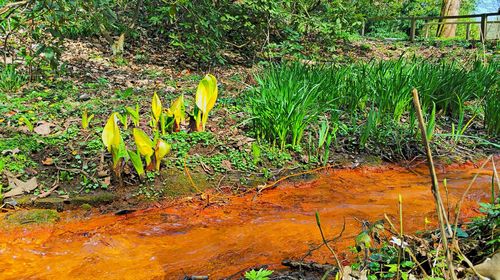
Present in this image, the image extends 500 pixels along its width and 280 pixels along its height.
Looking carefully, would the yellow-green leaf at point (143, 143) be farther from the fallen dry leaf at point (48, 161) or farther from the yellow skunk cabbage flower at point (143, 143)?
the fallen dry leaf at point (48, 161)

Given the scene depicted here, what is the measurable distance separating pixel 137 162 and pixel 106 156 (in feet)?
1.44

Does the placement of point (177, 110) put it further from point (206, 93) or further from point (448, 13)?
point (448, 13)

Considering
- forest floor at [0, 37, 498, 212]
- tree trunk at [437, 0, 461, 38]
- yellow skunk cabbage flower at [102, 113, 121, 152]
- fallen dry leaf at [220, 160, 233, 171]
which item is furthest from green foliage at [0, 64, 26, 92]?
tree trunk at [437, 0, 461, 38]

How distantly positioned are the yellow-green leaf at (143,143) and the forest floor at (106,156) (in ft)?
0.72

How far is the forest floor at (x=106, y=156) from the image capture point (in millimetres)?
2330

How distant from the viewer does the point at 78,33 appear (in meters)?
6.25

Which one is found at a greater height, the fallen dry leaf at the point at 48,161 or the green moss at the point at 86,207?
the fallen dry leaf at the point at 48,161

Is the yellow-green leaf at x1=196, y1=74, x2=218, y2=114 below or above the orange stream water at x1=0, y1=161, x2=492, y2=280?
above

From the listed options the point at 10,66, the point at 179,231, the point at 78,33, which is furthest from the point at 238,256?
the point at 78,33

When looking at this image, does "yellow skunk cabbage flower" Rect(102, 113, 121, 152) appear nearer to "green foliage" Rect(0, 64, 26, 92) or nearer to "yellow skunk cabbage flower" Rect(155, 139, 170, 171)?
"yellow skunk cabbage flower" Rect(155, 139, 170, 171)

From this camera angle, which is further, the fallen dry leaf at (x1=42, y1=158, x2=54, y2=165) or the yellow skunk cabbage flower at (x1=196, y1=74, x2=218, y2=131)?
the yellow skunk cabbage flower at (x1=196, y1=74, x2=218, y2=131)

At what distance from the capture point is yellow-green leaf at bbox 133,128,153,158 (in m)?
2.21

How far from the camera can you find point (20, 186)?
7.45 feet

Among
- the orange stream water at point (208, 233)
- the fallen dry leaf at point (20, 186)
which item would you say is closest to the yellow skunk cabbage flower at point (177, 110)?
the orange stream water at point (208, 233)
